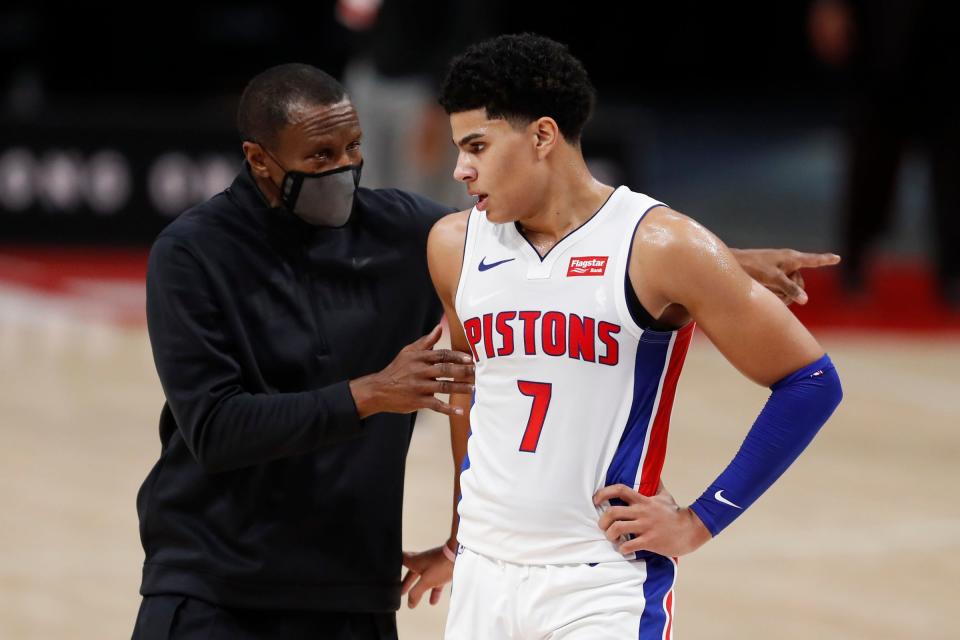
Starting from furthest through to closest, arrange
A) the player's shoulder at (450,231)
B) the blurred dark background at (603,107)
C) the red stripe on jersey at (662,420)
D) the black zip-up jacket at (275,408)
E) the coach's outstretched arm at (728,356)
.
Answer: the blurred dark background at (603,107) → the player's shoulder at (450,231) → the black zip-up jacket at (275,408) → the red stripe on jersey at (662,420) → the coach's outstretched arm at (728,356)

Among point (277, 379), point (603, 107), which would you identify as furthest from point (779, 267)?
point (603, 107)

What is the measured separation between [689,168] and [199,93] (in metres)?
5.56

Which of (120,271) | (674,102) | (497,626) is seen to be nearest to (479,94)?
(497,626)

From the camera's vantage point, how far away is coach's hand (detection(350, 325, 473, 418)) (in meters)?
2.99

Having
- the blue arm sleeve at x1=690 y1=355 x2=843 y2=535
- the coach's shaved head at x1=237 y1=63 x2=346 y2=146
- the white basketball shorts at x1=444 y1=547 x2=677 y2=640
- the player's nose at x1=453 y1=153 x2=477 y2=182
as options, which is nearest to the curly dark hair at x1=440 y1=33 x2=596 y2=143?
the player's nose at x1=453 y1=153 x2=477 y2=182

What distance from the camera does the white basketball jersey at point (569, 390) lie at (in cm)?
293

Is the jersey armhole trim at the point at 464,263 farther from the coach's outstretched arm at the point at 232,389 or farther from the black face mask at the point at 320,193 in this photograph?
the black face mask at the point at 320,193

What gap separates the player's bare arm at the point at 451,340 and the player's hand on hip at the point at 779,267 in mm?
580

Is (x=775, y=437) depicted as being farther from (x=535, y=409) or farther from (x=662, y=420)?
(x=535, y=409)

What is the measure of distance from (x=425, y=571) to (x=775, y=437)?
37.6 inches

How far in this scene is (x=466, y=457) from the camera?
126 inches

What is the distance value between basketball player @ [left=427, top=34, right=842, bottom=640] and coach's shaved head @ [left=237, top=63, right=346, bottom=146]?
12.2 inches

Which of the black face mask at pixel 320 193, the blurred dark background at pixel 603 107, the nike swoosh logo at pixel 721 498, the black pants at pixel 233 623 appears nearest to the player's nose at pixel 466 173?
the black face mask at pixel 320 193

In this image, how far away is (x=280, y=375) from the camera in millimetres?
3277
